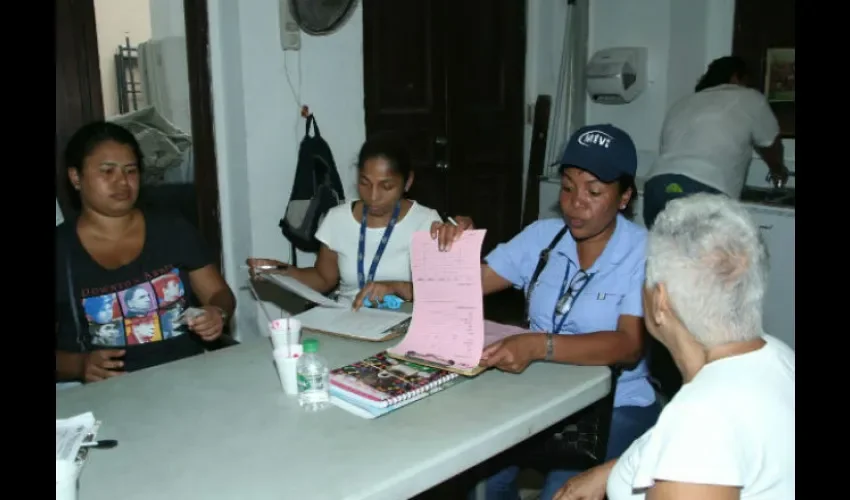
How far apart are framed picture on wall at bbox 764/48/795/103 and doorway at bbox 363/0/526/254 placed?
60.3 inches

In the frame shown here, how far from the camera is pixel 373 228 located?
98.1 inches

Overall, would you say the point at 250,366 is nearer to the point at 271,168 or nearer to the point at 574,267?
the point at 574,267

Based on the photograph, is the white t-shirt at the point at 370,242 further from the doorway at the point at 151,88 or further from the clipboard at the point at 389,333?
the doorway at the point at 151,88

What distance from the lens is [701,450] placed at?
1.00m

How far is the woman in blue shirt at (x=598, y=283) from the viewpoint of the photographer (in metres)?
1.71

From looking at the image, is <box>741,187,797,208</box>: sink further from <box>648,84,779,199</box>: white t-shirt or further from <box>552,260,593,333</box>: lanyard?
<box>552,260,593,333</box>: lanyard

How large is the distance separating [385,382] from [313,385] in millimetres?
163

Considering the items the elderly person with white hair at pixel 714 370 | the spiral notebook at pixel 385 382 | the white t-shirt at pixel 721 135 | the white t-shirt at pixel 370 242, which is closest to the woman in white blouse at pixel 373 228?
the white t-shirt at pixel 370 242

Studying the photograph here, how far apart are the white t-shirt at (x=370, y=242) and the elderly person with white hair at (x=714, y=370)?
51.8 inches

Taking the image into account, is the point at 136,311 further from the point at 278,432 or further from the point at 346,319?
the point at 278,432

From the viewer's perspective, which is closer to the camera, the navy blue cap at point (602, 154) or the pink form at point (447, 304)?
the pink form at point (447, 304)
